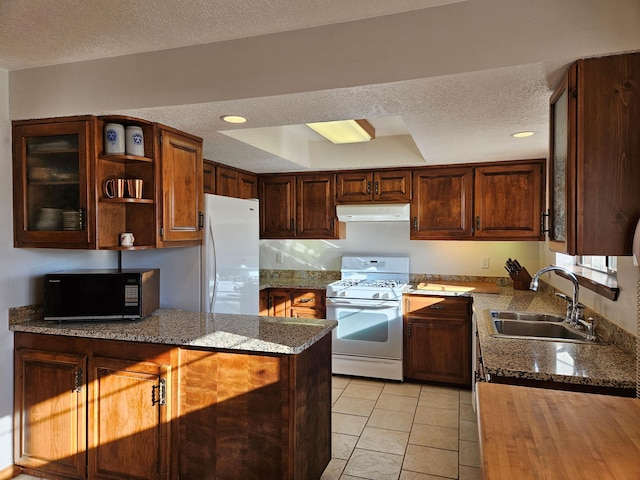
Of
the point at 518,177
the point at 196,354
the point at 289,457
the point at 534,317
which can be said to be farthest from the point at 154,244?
the point at 518,177

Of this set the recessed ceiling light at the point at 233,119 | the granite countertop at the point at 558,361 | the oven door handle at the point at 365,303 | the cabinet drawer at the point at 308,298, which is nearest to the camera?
the granite countertop at the point at 558,361

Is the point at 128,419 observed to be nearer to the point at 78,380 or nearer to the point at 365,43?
the point at 78,380

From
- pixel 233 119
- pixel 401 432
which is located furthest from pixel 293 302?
pixel 233 119

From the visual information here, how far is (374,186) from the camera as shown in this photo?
4.05 meters

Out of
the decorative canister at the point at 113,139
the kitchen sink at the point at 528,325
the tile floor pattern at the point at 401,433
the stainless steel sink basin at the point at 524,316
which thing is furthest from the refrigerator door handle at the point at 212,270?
the stainless steel sink basin at the point at 524,316

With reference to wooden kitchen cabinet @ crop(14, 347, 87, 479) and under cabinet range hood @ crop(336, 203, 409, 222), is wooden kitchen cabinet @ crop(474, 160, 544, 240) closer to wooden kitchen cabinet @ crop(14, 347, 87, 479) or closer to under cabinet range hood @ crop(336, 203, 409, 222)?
under cabinet range hood @ crop(336, 203, 409, 222)

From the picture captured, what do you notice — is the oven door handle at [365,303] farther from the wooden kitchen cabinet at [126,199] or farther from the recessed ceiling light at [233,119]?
the recessed ceiling light at [233,119]

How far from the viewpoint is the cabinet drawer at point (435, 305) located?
362cm

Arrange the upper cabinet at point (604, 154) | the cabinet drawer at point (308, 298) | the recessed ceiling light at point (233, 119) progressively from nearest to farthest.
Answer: the upper cabinet at point (604, 154) < the recessed ceiling light at point (233, 119) < the cabinet drawer at point (308, 298)

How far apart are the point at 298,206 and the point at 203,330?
2.29 meters

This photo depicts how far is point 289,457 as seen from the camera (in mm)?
1882

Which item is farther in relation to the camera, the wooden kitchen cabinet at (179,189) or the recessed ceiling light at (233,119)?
the wooden kitchen cabinet at (179,189)

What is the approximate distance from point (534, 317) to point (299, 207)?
2.41m

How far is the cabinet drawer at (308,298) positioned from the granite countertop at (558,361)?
1.94 meters
